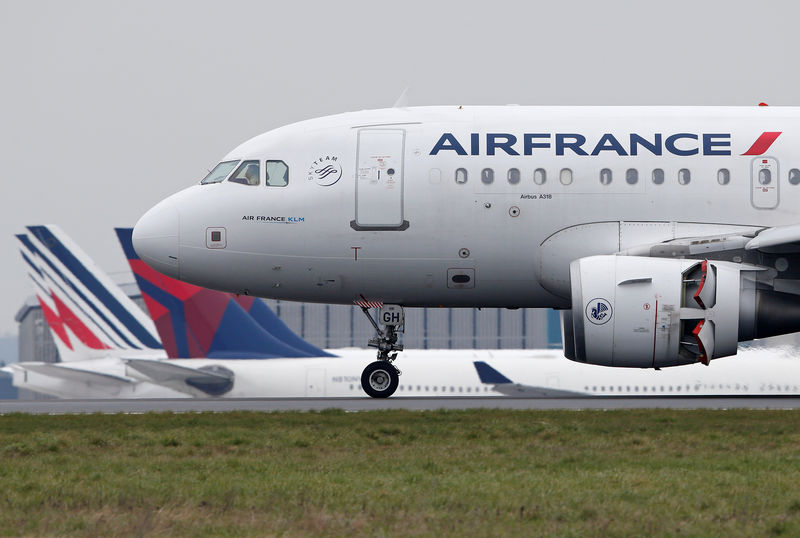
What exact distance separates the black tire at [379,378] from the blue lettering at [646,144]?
5.60 metres

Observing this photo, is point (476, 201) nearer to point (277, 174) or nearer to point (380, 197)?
point (380, 197)

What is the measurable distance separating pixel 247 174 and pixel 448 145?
3.56 metres

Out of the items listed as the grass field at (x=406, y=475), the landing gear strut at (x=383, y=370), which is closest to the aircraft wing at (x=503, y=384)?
the landing gear strut at (x=383, y=370)

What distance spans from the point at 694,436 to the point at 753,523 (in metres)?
5.30

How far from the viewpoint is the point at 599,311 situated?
60.2 feet

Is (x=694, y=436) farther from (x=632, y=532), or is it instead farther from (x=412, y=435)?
(x=632, y=532)

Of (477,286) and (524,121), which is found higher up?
(524,121)

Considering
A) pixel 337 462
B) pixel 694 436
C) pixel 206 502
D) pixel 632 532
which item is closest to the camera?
pixel 632 532

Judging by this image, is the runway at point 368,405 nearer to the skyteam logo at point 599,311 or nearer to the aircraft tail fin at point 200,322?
the skyteam logo at point 599,311

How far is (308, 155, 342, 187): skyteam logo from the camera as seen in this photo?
20547mm

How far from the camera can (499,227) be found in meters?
20.4

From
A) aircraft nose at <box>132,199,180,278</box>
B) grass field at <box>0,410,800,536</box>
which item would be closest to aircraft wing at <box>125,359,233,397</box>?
aircraft nose at <box>132,199,180,278</box>

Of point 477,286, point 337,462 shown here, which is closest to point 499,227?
point 477,286

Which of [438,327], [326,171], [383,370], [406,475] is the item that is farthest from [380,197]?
[438,327]
